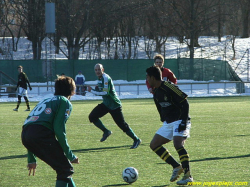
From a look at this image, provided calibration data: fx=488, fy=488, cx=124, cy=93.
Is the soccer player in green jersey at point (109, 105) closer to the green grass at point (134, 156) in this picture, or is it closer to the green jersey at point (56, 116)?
the green grass at point (134, 156)

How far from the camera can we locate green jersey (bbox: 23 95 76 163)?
5239 millimetres

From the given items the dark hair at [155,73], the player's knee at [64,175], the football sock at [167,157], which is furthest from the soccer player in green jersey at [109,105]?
the player's knee at [64,175]

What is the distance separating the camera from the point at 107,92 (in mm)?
11031

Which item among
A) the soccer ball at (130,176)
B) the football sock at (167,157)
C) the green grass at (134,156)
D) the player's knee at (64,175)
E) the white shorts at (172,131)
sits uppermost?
the white shorts at (172,131)

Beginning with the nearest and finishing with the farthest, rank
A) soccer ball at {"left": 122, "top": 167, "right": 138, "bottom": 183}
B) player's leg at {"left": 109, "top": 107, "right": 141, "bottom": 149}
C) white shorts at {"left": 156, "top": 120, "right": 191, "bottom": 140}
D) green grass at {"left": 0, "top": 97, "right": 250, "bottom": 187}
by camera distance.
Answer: white shorts at {"left": 156, "top": 120, "right": 191, "bottom": 140} < soccer ball at {"left": 122, "top": 167, "right": 138, "bottom": 183} < green grass at {"left": 0, "top": 97, "right": 250, "bottom": 187} < player's leg at {"left": 109, "top": 107, "right": 141, "bottom": 149}

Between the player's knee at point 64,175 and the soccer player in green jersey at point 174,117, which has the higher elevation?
the soccer player in green jersey at point 174,117

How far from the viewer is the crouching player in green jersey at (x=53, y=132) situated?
17.4 ft

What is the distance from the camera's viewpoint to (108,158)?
31.3ft

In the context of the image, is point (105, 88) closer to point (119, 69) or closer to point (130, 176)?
point (130, 176)

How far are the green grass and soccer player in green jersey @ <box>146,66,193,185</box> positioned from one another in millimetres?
382

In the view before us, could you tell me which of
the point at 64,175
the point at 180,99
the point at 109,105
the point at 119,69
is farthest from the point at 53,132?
the point at 119,69

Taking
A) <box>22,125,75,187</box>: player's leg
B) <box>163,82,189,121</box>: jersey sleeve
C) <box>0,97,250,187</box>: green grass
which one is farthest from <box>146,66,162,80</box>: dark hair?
<box>22,125,75,187</box>: player's leg

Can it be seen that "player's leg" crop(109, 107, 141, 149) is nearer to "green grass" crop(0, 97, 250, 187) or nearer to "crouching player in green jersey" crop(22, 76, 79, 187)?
"green grass" crop(0, 97, 250, 187)

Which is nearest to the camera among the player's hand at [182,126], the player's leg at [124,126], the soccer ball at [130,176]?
the player's hand at [182,126]
